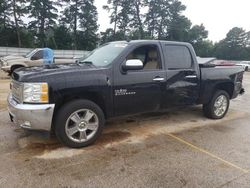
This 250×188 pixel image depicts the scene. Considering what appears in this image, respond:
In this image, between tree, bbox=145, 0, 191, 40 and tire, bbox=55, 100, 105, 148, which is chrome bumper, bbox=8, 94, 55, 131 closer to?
tire, bbox=55, 100, 105, 148

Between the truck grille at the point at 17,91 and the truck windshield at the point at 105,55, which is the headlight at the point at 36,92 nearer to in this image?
the truck grille at the point at 17,91

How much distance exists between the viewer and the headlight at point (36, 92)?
3668 mm

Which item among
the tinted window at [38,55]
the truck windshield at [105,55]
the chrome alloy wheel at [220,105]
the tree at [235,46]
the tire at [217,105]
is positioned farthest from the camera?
the tree at [235,46]

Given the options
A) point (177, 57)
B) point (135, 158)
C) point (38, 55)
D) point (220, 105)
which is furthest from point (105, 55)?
point (38, 55)

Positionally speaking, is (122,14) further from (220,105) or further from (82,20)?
A: (220,105)

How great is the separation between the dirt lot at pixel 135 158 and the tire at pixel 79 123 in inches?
6.5

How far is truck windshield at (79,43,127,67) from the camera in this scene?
4544 mm

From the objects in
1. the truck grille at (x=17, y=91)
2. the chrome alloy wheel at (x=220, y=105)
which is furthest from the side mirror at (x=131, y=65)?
the chrome alloy wheel at (x=220, y=105)

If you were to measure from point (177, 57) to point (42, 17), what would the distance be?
4118 cm

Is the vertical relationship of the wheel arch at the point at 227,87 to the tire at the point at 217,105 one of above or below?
above

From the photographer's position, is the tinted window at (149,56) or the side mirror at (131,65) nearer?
the side mirror at (131,65)

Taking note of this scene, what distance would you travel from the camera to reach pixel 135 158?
3.84 metres

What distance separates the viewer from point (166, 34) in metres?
51.8

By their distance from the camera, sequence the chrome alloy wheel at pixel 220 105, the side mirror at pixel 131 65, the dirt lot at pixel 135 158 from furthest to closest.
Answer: the chrome alloy wheel at pixel 220 105
the side mirror at pixel 131 65
the dirt lot at pixel 135 158
